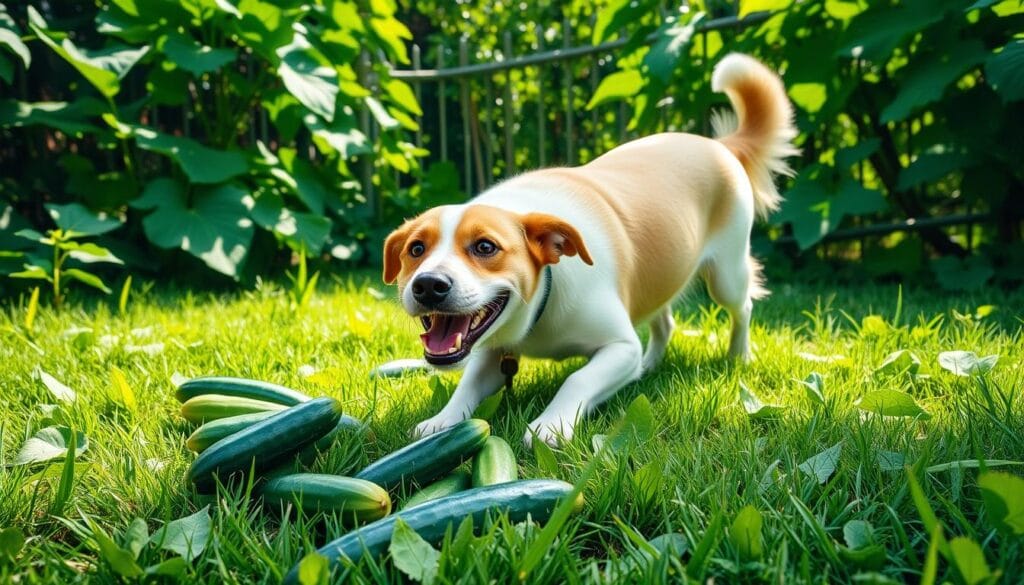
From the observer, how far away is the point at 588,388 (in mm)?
2320

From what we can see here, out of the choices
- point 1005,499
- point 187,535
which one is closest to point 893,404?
point 1005,499

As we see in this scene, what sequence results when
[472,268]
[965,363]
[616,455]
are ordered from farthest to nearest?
[965,363]
[472,268]
[616,455]

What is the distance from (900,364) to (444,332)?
1518 mm

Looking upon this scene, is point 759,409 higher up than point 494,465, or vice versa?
point 494,465

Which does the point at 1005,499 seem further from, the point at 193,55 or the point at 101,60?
the point at 101,60

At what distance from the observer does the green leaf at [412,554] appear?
4.43ft

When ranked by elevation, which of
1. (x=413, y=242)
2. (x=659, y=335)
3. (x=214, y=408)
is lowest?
(x=659, y=335)

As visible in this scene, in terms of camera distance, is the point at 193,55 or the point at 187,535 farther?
the point at 193,55

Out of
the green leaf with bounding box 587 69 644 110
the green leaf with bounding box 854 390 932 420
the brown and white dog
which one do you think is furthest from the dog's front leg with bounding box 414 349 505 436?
the green leaf with bounding box 587 69 644 110

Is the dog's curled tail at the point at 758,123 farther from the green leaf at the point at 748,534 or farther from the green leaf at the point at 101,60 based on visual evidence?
the green leaf at the point at 101,60

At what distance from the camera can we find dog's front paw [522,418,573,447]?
80.9 inches

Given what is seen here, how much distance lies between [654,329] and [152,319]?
2381 mm

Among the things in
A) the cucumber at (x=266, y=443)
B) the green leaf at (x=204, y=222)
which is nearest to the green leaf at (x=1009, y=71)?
the cucumber at (x=266, y=443)

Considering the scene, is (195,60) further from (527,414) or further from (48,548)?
(48,548)
